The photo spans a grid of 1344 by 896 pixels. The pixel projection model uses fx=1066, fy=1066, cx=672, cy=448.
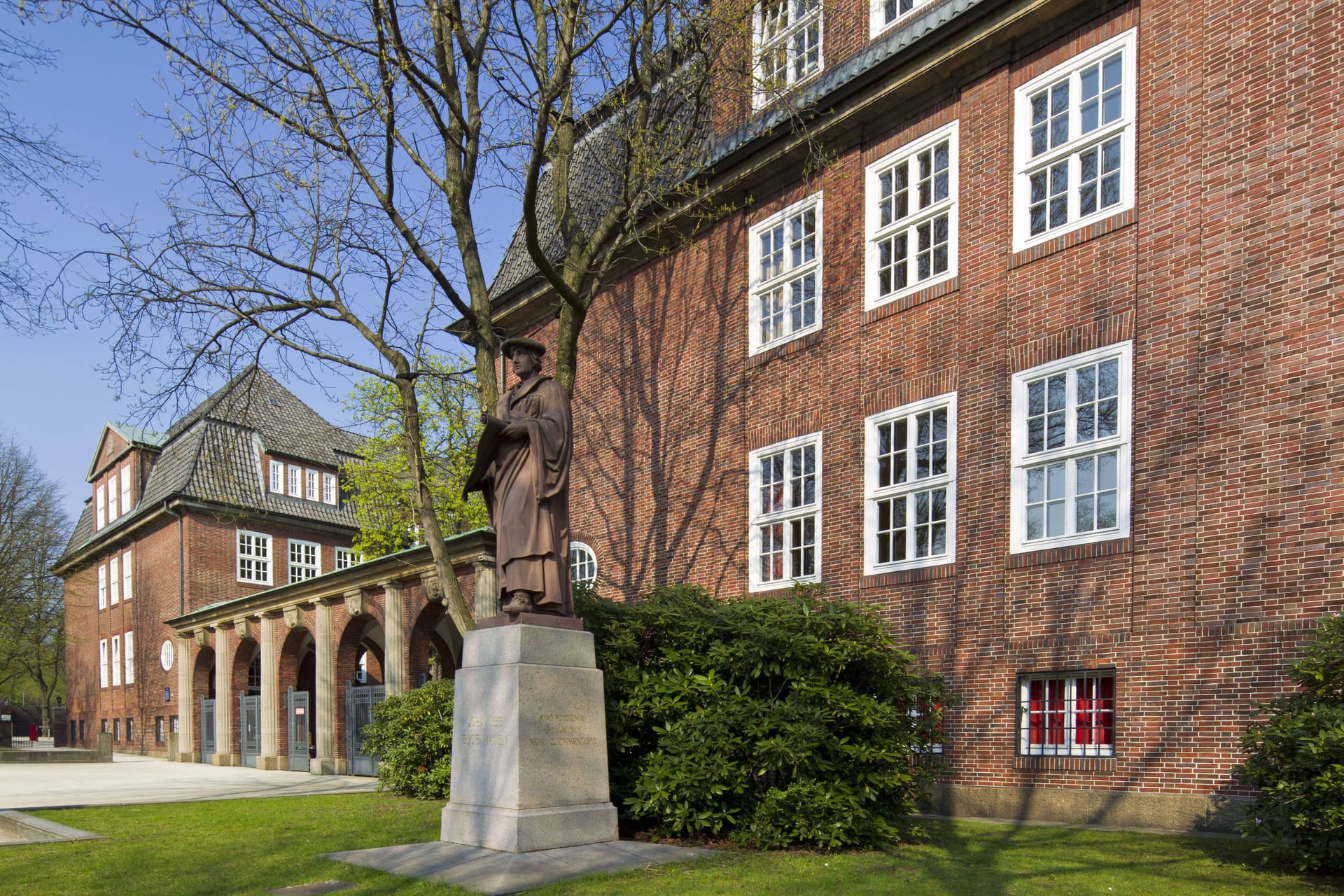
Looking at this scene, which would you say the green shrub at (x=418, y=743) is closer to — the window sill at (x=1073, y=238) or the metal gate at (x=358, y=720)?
the metal gate at (x=358, y=720)

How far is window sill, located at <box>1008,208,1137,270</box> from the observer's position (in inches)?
490

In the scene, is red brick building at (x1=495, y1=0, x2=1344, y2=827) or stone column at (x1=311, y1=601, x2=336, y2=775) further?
stone column at (x1=311, y1=601, x2=336, y2=775)

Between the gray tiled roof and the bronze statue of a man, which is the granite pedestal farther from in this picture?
the gray tiled roof

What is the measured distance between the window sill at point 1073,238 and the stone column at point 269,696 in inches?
928

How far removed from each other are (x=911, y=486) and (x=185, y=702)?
30439 millimetres

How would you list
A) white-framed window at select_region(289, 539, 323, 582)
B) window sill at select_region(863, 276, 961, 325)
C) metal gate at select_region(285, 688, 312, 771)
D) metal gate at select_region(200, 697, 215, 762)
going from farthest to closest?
white-framed window at select_region(289, 539, 323, 582) < metal gate at select_region(200, 697, 215, 762) < metal gate at select_region(285, 688, 312, 771) < window sill at select_region(863, 276, 961, 325)

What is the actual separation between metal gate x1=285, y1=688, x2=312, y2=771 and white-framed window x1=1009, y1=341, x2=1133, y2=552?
20.9 m

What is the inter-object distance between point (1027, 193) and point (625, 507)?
10.0m

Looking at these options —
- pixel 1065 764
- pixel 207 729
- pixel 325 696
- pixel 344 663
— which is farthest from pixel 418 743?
pixel 207 729

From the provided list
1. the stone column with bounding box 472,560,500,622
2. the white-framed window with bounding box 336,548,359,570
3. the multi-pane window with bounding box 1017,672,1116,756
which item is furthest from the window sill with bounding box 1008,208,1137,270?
the white-framed window with bounding box 336,548,359,570

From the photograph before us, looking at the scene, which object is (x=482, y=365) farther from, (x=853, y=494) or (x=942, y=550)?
(x=942, y=550)

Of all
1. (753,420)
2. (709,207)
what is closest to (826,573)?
(753,420)

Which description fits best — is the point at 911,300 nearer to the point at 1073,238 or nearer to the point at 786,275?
the point at 1073,238

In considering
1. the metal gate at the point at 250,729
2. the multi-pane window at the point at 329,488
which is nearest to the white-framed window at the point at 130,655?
the multi-pane window at the point at 329,488
